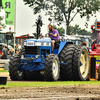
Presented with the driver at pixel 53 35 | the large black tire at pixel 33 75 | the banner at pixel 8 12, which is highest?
the banner at pixel 8 12

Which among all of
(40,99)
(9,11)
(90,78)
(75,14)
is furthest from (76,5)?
(40,99)

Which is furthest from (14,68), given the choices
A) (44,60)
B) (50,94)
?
(50,94)

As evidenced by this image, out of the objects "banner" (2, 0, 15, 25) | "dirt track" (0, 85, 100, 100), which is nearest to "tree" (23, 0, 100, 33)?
"banner" (2, 0, 15, 25)

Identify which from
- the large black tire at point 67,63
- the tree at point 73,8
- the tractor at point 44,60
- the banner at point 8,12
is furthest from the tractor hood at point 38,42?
the tree at point 73,8

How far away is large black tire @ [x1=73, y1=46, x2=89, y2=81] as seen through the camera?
48.9 ft

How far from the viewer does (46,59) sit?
45.7 ft

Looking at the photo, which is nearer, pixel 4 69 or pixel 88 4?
pixel 4 69

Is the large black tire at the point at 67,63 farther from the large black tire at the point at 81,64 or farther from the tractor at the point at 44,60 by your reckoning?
the large black tire at the point at 81,64

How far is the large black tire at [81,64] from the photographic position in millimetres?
14914

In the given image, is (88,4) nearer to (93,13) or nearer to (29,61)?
(93,13)

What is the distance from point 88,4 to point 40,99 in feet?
134

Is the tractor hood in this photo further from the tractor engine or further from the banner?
the banner

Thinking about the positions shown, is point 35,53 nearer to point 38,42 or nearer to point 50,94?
point 38,42

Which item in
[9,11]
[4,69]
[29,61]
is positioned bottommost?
[4,69]
